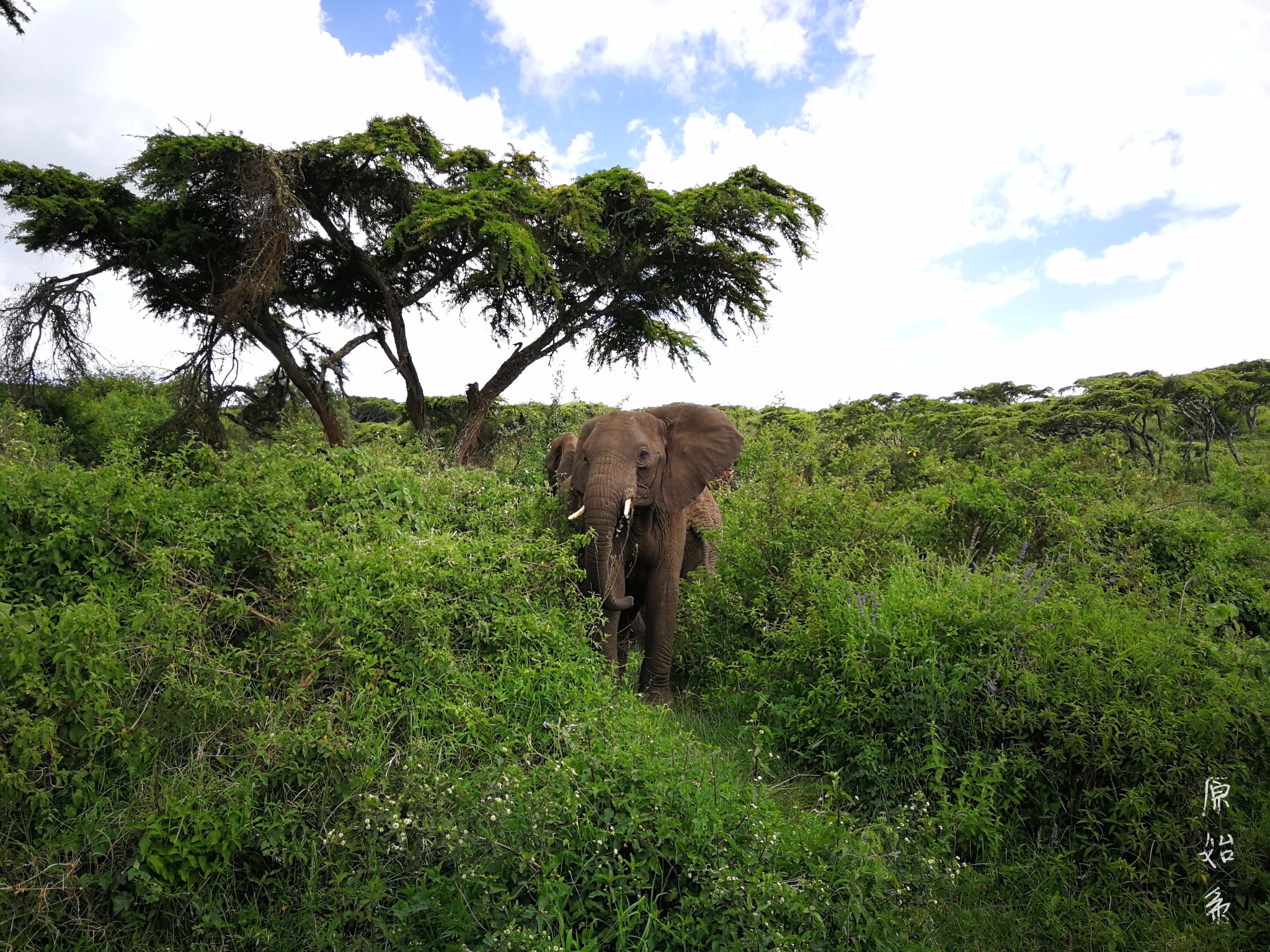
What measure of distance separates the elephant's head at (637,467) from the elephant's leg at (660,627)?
1.20ft

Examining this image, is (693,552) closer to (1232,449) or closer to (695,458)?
(695,458)

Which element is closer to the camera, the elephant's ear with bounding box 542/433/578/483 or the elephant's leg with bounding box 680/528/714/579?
the elephant's ear with bounding box 542/433/578/483

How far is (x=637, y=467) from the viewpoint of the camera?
650 cm

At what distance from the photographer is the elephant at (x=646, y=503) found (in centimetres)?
621

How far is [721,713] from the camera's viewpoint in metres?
6.18

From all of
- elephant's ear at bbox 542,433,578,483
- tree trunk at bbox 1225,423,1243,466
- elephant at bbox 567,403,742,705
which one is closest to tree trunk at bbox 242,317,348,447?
elephant's ear at bbox 542,433,578,483

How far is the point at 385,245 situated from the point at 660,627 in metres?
15.3

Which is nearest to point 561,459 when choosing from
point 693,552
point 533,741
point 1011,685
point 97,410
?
point 693,552

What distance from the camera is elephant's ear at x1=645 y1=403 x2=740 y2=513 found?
22.5ft

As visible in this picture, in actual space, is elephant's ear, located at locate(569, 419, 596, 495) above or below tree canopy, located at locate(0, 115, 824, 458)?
below

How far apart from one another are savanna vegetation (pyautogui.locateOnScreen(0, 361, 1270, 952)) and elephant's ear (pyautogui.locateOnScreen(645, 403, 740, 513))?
0.99 meters

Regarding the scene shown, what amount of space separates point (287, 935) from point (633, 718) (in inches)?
75.1

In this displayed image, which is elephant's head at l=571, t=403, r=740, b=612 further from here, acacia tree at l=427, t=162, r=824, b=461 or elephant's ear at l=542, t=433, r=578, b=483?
acacia tree at l=427, t=162, r=824, b=461

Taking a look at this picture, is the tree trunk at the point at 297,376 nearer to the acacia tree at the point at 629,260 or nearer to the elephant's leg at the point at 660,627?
the acacia tree at the point at 629,260
